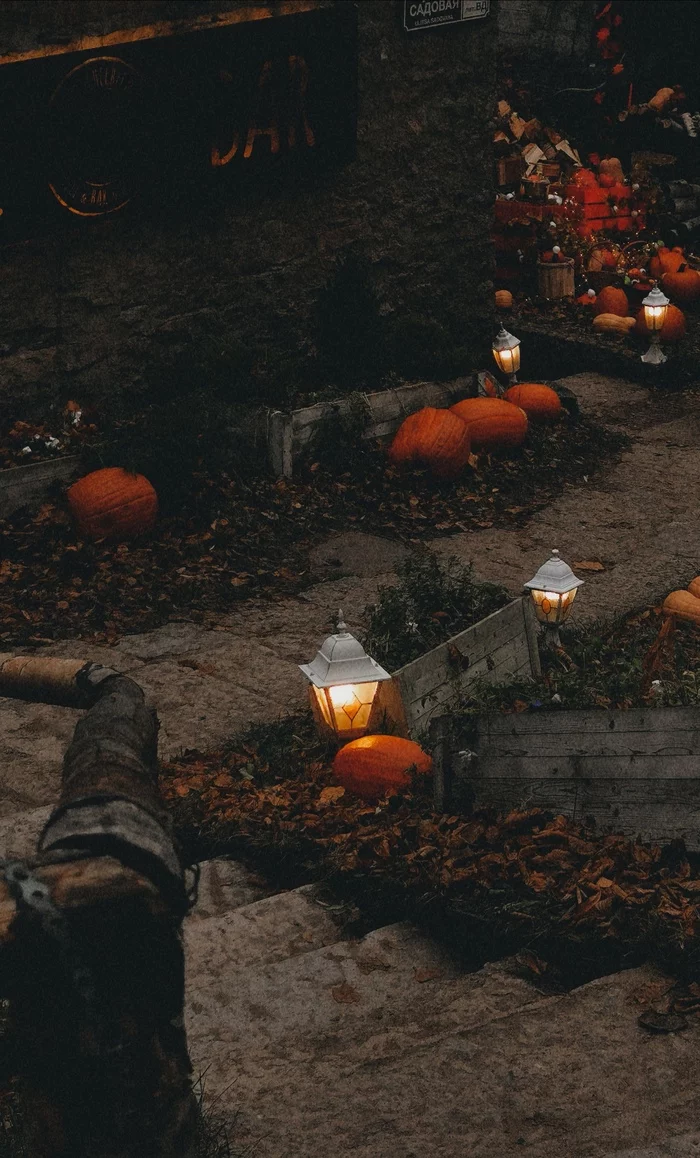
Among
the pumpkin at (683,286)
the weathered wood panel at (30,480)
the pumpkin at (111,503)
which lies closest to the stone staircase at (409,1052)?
the pumpkin at (111,503)

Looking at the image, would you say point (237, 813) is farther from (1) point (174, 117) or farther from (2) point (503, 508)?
(1) point (174, 117)

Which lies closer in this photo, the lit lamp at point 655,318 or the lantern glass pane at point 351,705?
the lantern glass pane at point 351,705

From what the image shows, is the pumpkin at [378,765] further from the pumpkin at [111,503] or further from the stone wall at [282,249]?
the stone wall at [282,249]

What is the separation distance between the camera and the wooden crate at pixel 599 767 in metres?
5.12

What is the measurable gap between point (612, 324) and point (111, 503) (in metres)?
7.23

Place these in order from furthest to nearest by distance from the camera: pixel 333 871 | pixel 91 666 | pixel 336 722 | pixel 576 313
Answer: pixel 576 313
pixel 336 722
pixel 333 871
pixel 91 666

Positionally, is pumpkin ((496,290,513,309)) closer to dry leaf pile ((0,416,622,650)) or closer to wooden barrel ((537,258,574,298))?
wooden barrel ((537,258,574,298))

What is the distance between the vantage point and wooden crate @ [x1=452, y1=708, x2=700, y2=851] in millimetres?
5117

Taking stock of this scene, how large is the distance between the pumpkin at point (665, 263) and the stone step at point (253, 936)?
40.1 ft

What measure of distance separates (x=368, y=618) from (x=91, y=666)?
497 centimetres

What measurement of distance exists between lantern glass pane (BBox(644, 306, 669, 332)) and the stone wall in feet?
6.54

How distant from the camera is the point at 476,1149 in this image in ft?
11.5

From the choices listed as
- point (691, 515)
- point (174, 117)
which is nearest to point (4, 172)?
point (174, 117)

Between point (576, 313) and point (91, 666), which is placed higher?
point (91, 666)
